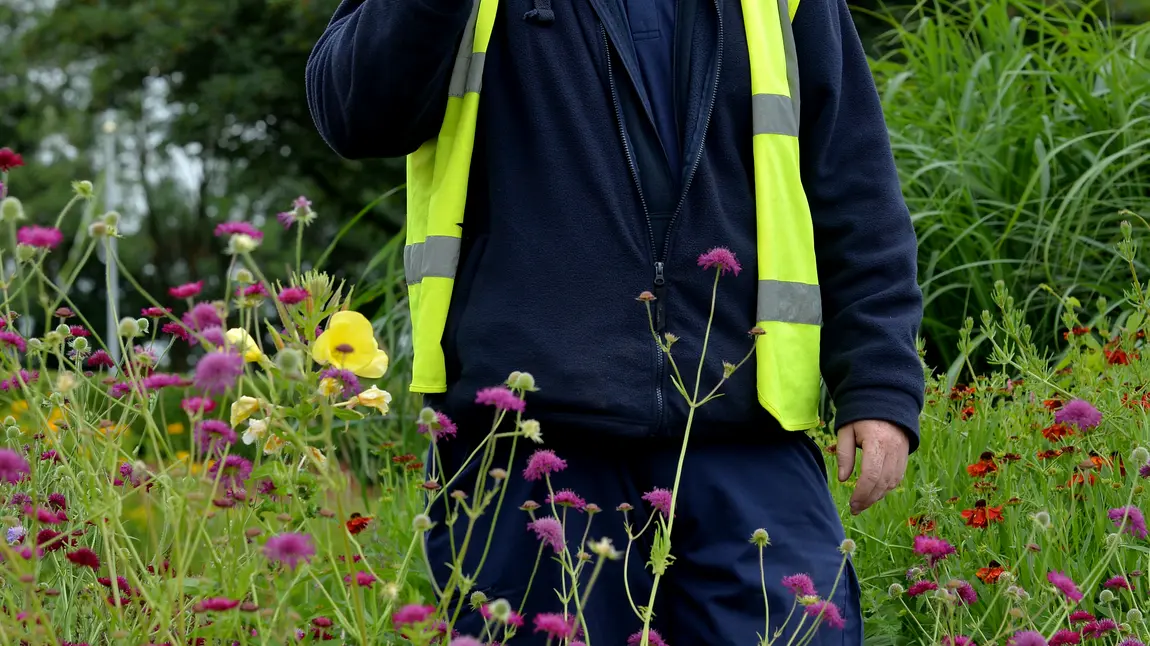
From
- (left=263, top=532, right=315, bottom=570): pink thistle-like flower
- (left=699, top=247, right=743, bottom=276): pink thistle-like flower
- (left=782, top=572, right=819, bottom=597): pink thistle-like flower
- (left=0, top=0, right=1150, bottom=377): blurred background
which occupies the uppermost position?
(left=263, top=532, right=315, bottom=570): pink thistle-like flower

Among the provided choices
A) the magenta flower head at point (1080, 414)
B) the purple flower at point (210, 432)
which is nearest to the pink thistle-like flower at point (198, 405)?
the purple flower at point (210, 432)

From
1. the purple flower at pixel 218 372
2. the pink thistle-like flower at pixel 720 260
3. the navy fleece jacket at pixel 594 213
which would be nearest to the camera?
the purple flower at pixel 218 372

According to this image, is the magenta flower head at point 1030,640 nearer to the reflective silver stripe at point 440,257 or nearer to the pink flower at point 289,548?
the pink flower at point 289,548

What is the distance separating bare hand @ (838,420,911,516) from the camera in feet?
7.40

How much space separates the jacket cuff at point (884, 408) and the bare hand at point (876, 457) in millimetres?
16

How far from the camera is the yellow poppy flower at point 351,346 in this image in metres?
1.80

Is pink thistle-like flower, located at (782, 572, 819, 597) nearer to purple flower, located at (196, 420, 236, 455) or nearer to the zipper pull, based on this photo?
the zipper pull

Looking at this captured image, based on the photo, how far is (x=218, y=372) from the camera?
1356 mm

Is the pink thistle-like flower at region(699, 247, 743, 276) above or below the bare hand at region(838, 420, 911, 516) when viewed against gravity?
above

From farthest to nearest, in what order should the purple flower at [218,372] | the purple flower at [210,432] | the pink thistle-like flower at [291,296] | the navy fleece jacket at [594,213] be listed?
the navy fleece jacket at [594,213]
the pink thistle-like flower at [291,296]
the purple flower at [210,432]
the purple flower at [218,372]

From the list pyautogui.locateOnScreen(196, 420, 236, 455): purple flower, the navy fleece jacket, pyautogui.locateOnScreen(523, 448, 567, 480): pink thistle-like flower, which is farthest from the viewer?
the navy fleece jacket

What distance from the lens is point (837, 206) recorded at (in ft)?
7.86

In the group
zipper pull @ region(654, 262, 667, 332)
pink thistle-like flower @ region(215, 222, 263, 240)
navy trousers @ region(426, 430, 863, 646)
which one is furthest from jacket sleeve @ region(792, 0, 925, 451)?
pink thistle-like flower @ region(215, 222, 263, 240)

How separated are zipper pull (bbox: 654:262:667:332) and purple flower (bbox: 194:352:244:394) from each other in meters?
0.95
